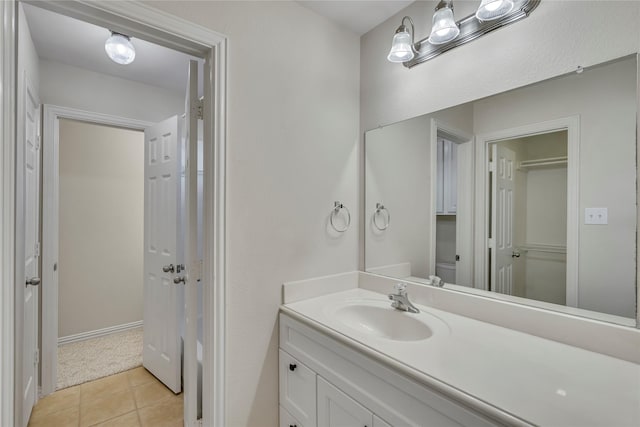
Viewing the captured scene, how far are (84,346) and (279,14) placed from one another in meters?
3.35

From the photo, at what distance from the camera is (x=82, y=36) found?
1.87 m

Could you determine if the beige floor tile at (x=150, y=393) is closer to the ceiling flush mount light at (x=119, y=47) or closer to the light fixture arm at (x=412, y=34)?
the ceiling flush mount light at (x=119, y=47)

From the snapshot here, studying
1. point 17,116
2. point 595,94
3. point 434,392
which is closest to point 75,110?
point 17,116

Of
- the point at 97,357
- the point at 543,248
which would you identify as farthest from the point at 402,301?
the point at 97,357

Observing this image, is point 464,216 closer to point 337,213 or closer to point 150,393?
point 337,213

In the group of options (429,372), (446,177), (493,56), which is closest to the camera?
(429,372)

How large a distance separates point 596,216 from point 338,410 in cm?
118

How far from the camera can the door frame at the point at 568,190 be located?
107cm

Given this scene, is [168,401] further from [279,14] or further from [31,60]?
[279,14]

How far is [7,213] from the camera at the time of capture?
910 mm

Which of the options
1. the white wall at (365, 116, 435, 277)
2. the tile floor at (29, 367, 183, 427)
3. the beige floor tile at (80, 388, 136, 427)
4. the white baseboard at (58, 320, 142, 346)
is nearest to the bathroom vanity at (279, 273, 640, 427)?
the white wall at (365, 116, 435, 277)

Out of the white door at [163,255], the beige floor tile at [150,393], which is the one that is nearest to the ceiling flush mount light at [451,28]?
the white door at [163,255]

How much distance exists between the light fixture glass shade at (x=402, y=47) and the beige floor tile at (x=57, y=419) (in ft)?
9.36

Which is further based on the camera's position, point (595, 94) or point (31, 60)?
point (31, 60)
